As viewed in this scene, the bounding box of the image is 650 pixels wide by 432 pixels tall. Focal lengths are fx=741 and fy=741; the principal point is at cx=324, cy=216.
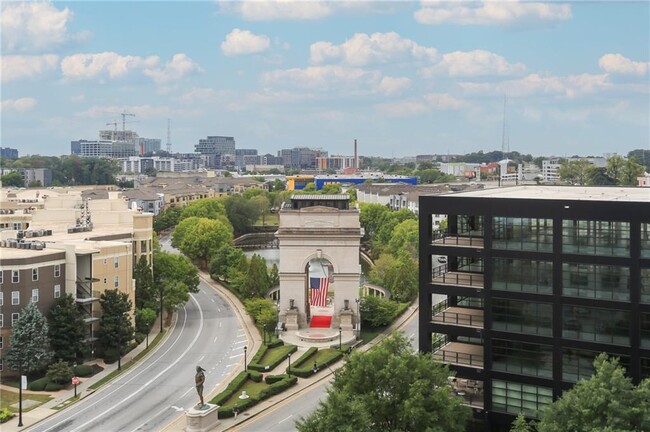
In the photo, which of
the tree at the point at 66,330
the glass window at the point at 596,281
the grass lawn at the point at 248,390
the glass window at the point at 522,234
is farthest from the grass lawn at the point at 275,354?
the glass window at the point at 596,281

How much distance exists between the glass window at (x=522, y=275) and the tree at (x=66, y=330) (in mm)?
32050

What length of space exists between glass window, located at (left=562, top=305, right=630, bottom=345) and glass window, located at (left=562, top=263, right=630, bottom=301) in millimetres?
699

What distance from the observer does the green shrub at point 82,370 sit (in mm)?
52931

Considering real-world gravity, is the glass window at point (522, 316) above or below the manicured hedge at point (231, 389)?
above

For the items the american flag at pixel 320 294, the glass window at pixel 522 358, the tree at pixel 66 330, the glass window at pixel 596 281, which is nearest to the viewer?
the glass window at pixel 596 281

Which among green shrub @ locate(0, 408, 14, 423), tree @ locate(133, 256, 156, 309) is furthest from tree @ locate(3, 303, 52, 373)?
tree @ locate(133, 256, 156, 309)

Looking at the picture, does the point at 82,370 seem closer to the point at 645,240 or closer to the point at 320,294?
the point at 320,294

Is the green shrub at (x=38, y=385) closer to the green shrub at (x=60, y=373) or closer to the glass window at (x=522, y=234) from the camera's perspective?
the green shrub at (x=60, y=373)

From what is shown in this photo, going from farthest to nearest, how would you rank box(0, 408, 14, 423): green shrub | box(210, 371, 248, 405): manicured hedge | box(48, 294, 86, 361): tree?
box(48, 294, 86, 361): tree → box(210, 371, 248, 405): manicured hedge → box(0, 408, 14, 423): green shrub

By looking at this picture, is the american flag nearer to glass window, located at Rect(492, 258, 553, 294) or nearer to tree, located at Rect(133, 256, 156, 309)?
tree, located at Rect(133, 256, 156, 309)

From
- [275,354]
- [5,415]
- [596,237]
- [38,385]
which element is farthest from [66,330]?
[596,237]

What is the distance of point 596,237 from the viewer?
34812 millimetres

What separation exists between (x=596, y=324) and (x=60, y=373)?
115 feet

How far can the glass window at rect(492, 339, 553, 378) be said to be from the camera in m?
35.8
